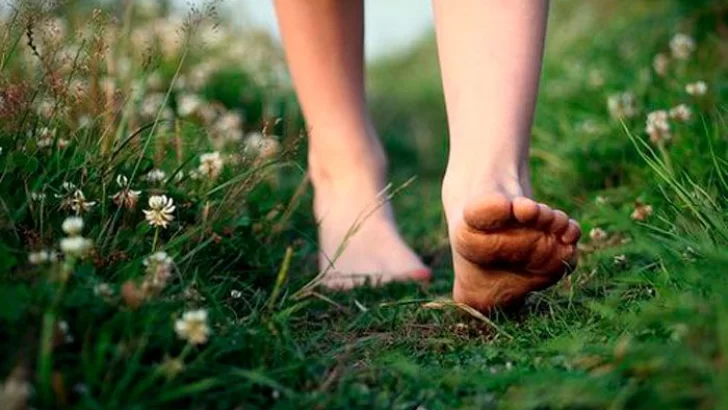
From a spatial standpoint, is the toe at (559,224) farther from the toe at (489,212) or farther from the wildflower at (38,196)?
the wildflower at (38,196)

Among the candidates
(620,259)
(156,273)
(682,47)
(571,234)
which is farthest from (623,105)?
(156,273)

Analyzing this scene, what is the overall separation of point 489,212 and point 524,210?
48 millimetres

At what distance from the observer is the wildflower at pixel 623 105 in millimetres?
2824

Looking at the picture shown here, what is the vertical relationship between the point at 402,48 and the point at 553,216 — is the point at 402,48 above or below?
below

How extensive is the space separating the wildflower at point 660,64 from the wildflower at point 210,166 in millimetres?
1458

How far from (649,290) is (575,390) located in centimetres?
58

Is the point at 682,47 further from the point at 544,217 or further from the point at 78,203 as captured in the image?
the point at 78,203

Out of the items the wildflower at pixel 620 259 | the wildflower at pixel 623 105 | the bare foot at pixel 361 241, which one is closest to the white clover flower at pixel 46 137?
the bare foot at pixel 361 241

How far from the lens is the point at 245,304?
1.89 meters

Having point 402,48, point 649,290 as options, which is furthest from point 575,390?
point 402,48

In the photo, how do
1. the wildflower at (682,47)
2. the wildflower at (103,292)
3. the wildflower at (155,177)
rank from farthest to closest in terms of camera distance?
the wildflower at (682,47), the wildflower at (155,177), the wildflower at (103,292)

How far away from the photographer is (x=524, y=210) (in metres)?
1.62

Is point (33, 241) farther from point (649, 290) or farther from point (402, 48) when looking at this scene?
point (402, 48)

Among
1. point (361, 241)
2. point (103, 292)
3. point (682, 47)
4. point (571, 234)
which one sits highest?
point (103, 292)
